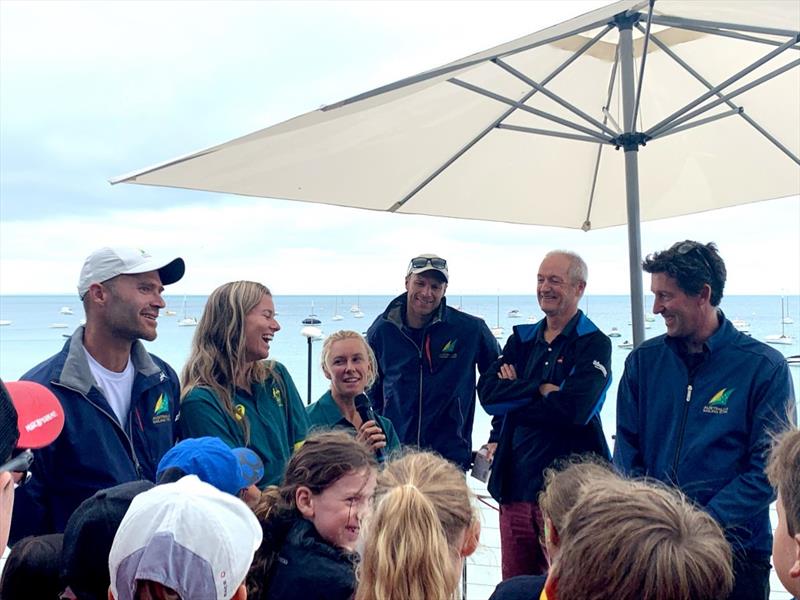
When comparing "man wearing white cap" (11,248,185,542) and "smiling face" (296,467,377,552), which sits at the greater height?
"man wearing white cap" (11,248,185,542)

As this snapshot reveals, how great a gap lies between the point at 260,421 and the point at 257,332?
1.03 ft

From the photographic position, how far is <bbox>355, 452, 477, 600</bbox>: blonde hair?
53.4 inches

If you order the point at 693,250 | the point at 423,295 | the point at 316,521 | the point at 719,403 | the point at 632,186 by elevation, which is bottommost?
the point at 316,521

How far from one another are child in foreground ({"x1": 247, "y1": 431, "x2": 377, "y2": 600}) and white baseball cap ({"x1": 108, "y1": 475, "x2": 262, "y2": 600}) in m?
0.33

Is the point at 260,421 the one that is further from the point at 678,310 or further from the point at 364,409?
the point at 678,310

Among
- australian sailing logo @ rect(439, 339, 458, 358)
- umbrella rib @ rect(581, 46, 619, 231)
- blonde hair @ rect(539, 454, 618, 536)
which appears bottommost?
blonde hair @ rect(539, 454, 618, 536)

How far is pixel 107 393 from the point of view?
2.36m

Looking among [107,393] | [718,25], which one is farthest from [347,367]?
[718,25]

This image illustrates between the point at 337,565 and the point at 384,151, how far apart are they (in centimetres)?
197

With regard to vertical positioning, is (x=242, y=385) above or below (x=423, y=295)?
below

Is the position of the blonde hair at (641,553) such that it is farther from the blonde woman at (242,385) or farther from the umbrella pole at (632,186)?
the umbrella pole at (632,186)

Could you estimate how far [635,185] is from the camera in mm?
3199

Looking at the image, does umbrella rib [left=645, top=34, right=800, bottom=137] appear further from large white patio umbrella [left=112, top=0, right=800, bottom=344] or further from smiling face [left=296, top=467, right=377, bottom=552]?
smiling face [left=296, top=467, right=377, bottom=552]

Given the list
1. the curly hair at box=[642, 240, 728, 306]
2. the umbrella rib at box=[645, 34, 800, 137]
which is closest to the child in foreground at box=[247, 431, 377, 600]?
the curly hair at box=[642, 240, 728, 306]
